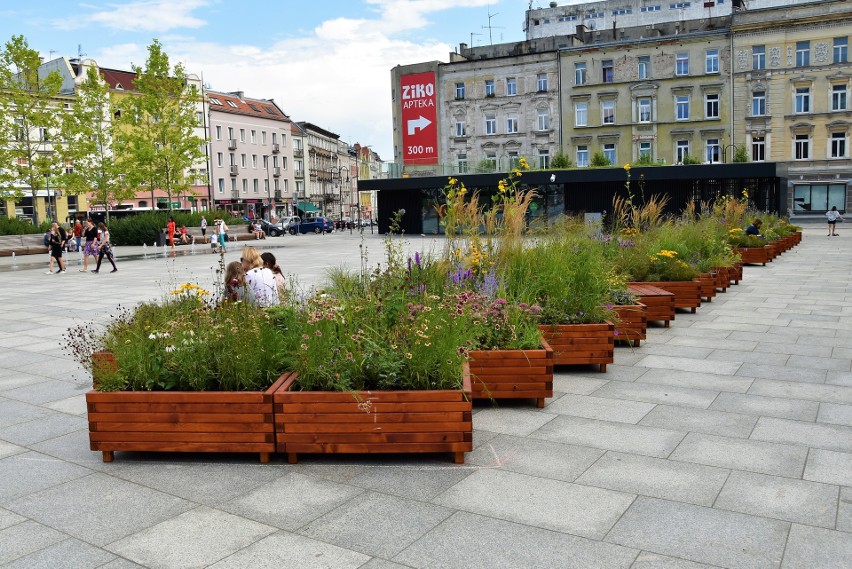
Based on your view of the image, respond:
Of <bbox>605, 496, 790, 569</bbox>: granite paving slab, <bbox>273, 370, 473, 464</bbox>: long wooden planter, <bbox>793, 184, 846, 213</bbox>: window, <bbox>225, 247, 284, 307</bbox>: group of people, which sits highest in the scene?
<bbox>793, 184, 846, 213</bbox>: window

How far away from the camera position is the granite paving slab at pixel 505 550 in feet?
12.3

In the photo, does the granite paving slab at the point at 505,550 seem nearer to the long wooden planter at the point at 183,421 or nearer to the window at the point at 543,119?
the long wooden planter at the point at 183,421

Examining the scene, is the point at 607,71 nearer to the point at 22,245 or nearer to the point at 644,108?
the point at 644,108

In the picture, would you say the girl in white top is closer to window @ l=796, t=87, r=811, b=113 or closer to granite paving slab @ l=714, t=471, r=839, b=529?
granite paving slab @ l=714, t=471, r=839, b=529

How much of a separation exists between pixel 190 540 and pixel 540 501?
1.99 metres

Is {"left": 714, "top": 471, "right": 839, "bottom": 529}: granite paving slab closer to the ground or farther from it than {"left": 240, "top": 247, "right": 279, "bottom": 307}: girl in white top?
closer to the ground

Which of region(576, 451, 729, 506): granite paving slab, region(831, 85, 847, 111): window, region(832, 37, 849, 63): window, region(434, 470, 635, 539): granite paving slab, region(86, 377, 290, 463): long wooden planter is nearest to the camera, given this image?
region(434, 470, 635, 539): granite paving slab

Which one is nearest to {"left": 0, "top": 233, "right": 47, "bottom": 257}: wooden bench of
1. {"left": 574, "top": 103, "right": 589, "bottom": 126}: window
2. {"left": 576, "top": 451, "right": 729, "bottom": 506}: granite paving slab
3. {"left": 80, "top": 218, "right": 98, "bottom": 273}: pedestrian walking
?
{"left": 80, "top": 218, "right": 98, "bottom": 273}: pedestrian walking

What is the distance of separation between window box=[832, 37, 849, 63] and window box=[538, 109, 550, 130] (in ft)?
66.8

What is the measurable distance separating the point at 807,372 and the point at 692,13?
3018 inches

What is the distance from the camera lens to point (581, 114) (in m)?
59.8

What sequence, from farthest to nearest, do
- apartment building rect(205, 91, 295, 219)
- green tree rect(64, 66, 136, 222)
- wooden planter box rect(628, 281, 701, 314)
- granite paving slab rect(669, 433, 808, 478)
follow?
apartment building rect(205, 91, 295, 219) < green tree rect(64, 66, 136, 222) < wooden planter box rect(628, 281, 701, 314) < granite paving slab rect(669, 433, 808, 478)

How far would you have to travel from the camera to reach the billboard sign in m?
64.4

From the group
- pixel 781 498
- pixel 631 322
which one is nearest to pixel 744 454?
pixel 781 498
